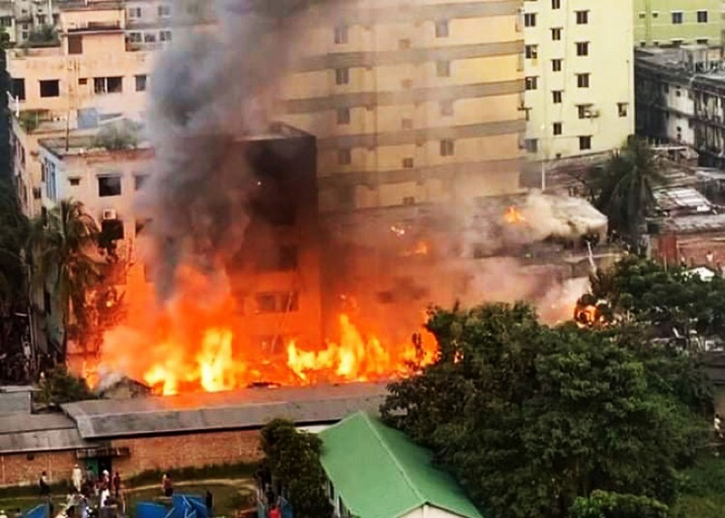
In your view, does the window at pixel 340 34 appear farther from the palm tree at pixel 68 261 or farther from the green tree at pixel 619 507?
the green tree at pixel 619 507

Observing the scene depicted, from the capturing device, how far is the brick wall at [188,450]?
3291cm

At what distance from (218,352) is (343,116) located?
5519 mm

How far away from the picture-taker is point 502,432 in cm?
2964

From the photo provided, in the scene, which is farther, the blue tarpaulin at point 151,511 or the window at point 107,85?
the window at point 107,85

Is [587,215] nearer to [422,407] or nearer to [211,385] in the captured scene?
[211,385]

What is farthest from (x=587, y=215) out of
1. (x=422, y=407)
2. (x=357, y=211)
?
(x=422, y=407)

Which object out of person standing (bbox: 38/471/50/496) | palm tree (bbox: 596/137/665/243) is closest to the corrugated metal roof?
person standing (bbox: 38/471/50/496)

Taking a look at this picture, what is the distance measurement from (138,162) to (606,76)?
45.6 feet

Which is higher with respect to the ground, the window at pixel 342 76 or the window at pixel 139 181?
the window at pixel 342 76

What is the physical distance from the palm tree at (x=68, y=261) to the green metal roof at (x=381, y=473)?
26.5 feet

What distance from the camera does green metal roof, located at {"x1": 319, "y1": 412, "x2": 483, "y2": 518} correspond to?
94.3 ft

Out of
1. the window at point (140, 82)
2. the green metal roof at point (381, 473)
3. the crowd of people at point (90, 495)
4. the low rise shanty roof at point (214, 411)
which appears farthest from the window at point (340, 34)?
the crowd of people at point (90, 495)

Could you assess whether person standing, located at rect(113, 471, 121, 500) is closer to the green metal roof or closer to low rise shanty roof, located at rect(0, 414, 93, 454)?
low rise shanty roof, located at rect(0, 414, 93, 454)

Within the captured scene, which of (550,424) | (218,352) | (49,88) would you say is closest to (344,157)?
(218,352)
